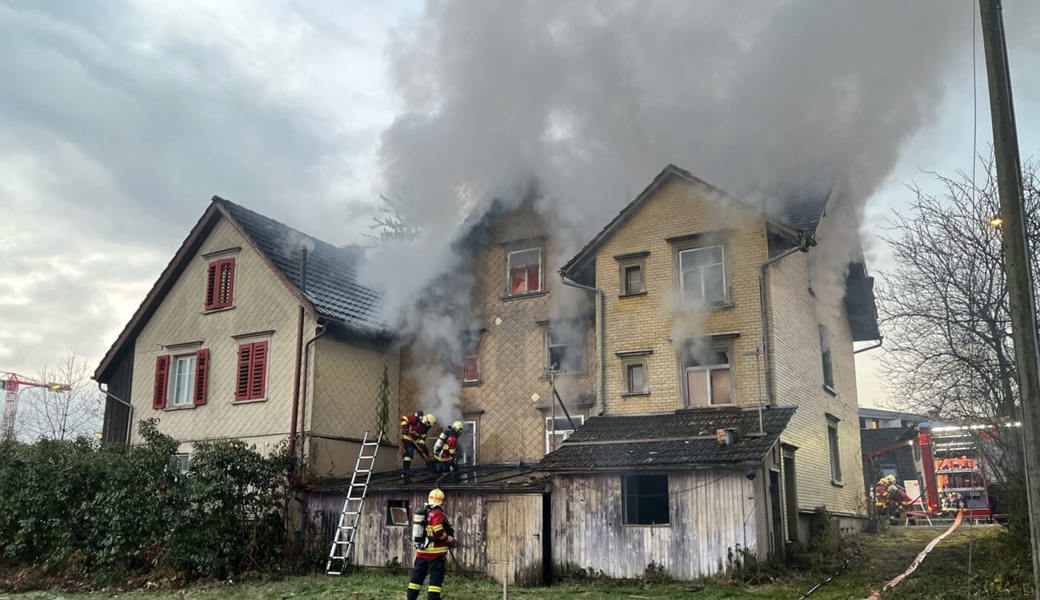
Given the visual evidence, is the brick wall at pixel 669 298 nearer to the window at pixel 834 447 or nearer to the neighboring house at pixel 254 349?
the window at pixel 834 447

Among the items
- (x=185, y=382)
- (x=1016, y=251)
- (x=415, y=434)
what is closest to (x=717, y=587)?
(x=1016, y=251)

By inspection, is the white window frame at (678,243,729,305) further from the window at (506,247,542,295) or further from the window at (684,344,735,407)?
the window at (506,247,542,295)

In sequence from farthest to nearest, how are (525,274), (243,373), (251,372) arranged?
(525,274) → (243,373) → (251,372)

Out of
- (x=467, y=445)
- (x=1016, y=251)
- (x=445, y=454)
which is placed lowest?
(x=445, y=454)

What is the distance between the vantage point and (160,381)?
24641mm

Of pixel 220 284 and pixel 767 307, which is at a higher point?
pixel 220 284

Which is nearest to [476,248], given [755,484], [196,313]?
[196,313]

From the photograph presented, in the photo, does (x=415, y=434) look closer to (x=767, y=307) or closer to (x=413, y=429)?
(x=413, y=429)

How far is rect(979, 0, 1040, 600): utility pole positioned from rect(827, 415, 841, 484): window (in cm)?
1225

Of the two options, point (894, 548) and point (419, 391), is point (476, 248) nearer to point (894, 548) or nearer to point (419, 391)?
point (419, 391)

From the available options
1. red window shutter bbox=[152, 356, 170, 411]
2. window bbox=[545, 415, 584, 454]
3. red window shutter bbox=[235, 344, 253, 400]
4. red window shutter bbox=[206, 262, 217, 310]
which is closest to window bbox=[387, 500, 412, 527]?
window bbox=[545, 415, 584, 454]

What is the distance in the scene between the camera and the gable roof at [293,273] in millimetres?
22703

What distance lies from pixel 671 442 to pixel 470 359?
8.48m

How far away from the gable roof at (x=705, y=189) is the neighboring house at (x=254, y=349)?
249 inches
